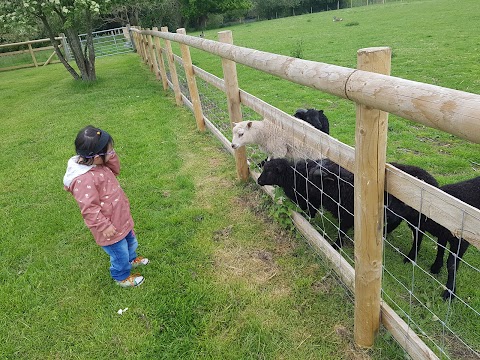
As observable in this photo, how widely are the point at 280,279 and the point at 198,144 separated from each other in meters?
4.14

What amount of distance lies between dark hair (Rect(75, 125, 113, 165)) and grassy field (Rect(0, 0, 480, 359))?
1357 mm

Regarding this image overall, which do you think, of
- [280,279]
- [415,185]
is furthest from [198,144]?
[415,185]

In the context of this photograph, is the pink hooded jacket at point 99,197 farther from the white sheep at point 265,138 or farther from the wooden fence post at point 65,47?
the wooden fence post at point 65,47

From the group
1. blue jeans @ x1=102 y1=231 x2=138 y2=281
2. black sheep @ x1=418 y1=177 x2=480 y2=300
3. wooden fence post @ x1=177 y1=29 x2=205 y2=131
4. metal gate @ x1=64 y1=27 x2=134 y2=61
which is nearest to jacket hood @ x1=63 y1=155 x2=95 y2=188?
blue jeans @ x1=102 y1=231 x2=138 y2=281

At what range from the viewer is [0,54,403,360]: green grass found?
295 cm

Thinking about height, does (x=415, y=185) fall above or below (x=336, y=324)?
above

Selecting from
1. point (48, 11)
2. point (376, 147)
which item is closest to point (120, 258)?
point (376, 147)

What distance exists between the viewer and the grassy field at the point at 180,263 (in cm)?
297

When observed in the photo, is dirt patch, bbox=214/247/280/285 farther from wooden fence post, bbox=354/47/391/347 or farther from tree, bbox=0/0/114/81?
tree, bbox=0/0/114/81

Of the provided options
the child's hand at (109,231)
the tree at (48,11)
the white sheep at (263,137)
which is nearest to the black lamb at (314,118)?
the white sheep at (263,137)

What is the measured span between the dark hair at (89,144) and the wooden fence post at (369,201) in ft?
6.90

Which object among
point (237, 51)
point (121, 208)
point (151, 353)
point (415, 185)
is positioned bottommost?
point (151, 353)

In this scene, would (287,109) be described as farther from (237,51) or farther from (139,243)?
(139,243)

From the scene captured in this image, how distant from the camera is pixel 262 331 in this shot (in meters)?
2.96
